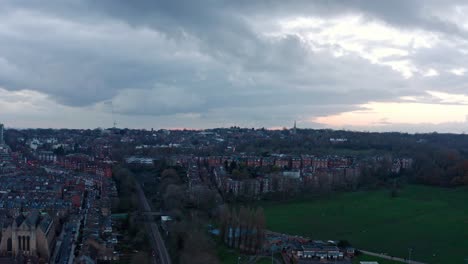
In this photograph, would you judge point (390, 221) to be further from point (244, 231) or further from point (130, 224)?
point (130, 224)

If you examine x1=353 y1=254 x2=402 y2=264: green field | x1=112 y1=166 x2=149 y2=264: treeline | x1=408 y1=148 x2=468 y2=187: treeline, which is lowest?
x1=353 y1=254 x2=402 y2=264: green field

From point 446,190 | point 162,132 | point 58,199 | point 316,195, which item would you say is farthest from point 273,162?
point 162,132

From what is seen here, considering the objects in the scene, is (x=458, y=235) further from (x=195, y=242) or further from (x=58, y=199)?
(x=58, y=199)

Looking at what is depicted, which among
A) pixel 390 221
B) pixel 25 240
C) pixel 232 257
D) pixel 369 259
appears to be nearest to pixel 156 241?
pixel 232 257

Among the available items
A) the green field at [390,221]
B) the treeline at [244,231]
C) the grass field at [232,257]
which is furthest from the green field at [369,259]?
the treeline at [244,231]

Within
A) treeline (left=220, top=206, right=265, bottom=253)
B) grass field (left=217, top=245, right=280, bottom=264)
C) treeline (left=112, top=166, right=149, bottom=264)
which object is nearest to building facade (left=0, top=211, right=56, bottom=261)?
treeline (left=112, top=166, right=149, bottom=264)

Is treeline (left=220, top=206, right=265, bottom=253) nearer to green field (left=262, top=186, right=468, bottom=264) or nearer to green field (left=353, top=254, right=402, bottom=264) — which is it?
green field (left=262, top=186, right=468, bottom=264)
